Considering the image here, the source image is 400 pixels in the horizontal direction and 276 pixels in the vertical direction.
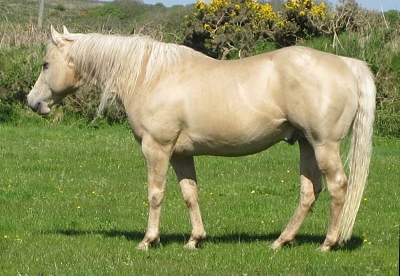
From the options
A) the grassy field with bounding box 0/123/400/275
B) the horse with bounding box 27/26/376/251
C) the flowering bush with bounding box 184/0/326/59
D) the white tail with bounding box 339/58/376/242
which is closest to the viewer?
the grassy field with bounding box 0/123/400/275

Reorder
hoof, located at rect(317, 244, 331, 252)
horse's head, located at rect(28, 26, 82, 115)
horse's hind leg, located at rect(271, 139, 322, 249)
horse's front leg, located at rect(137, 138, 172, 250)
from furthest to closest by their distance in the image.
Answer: horse's head, located at rect(28, 26, 82, 115) → horse's hind leg, located at rect(271, 139, 322, 249) → horse's front leg, located at rect(137, 138, 172, 250) → hoof, located at rect(317, 244, 331, 252)

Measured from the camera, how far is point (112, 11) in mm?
53688

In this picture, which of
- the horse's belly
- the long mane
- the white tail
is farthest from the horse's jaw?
the white tail

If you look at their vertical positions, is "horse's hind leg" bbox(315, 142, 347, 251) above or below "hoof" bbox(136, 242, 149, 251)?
above

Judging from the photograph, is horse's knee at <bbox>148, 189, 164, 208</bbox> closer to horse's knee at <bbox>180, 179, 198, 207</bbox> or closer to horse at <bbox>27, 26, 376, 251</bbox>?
horse at <bbox>27, 26, 376, 251</bbox>

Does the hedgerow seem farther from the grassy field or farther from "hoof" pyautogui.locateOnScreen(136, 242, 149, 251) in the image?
"hoof" pyautogui.locateOnScreen(136, 242, 149, 251)

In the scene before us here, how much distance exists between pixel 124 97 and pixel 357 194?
8.17 ft

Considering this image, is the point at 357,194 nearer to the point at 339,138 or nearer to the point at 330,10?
the point at 339,138

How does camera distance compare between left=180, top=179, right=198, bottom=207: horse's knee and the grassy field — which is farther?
left=180, top=179, right=198, bottom=207: horse's knee

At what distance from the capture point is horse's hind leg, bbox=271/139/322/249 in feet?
24.7

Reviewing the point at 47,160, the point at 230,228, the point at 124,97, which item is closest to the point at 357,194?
the point at 230,228

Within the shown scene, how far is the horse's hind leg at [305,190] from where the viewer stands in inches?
296

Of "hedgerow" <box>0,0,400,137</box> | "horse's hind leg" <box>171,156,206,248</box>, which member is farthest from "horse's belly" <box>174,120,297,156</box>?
"hedgerow" <box>0,0,400,137</box>

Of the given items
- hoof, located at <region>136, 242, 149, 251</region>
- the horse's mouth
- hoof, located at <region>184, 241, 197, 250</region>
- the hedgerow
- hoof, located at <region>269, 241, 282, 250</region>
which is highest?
the horse's mouth
